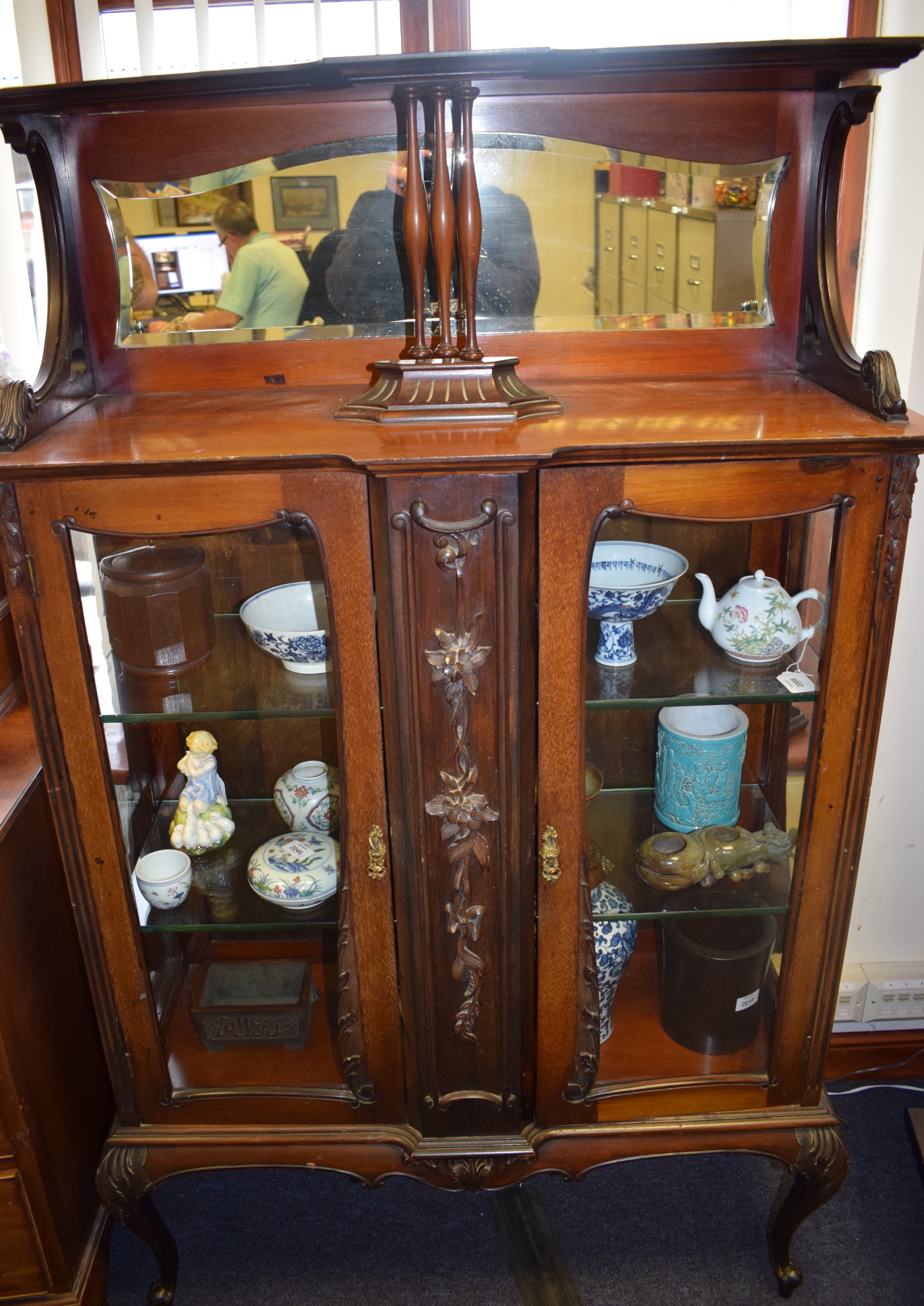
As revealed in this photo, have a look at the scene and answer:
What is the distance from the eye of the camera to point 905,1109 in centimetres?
198

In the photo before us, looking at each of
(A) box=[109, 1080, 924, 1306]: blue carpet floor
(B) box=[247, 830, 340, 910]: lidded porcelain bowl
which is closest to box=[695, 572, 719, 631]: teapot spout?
(B) box=[247, 830, 340, 910]: lidded porcelain bowl

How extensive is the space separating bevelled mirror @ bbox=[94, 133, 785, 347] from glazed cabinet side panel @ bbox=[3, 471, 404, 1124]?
410 mm

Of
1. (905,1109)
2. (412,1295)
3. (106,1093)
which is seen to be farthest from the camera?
(905,1109)

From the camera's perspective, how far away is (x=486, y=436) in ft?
3.90

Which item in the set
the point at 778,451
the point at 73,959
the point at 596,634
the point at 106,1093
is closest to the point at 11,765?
the point at 73,959

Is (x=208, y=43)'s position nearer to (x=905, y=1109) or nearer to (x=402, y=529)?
(x=402, y=529)

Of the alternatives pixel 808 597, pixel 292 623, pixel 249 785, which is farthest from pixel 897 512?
pixel 249 785

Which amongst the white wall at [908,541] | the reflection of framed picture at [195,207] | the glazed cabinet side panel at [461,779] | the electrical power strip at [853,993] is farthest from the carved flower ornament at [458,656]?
the electrical power strip at [853,993]

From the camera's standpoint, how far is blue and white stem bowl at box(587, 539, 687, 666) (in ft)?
4.31

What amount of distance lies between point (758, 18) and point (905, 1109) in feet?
6.33

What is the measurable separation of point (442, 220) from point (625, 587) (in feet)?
1.70

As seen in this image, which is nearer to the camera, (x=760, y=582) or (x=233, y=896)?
(x=760, y=582)

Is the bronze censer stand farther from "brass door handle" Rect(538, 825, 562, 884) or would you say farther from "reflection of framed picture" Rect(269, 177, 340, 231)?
"brass door handle" Rect(538, 825, 562, 884)

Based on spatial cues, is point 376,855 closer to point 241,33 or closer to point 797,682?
point 797,682
